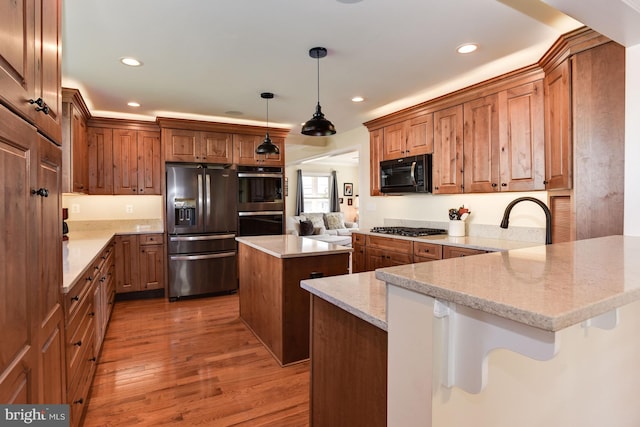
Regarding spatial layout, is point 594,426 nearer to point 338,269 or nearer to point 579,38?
point 338,269

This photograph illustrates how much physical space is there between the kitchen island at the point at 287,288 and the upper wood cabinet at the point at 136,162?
8.07 ft

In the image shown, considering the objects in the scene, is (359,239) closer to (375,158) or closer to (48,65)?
(375,158)

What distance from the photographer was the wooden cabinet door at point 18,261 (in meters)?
0.88

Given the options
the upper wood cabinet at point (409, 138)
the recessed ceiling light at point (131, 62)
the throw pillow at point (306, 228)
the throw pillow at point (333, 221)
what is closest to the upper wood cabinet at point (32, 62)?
the recessed ceiling light at point (131, 62)

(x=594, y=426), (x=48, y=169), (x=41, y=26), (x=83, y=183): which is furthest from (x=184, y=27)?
(x=594, y=426)

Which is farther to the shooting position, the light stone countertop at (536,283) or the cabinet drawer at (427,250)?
the cabinet drawer at (427,250)

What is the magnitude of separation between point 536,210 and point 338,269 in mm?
1874

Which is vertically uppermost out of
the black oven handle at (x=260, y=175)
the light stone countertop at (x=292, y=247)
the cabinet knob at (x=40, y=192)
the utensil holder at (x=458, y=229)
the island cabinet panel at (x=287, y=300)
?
the black oven handle at (x=260, y=175)

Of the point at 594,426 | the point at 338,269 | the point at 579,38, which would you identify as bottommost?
the point at 594,426

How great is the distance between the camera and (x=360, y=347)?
47.1 inches

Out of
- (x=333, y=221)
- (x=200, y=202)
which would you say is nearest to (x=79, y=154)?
(x=200, y=202)

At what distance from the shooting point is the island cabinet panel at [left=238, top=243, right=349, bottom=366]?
2.67 m

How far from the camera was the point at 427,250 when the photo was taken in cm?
341

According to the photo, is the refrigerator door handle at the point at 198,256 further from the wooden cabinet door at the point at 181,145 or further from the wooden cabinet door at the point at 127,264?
the wooden cabinet door at the point at 181,145
